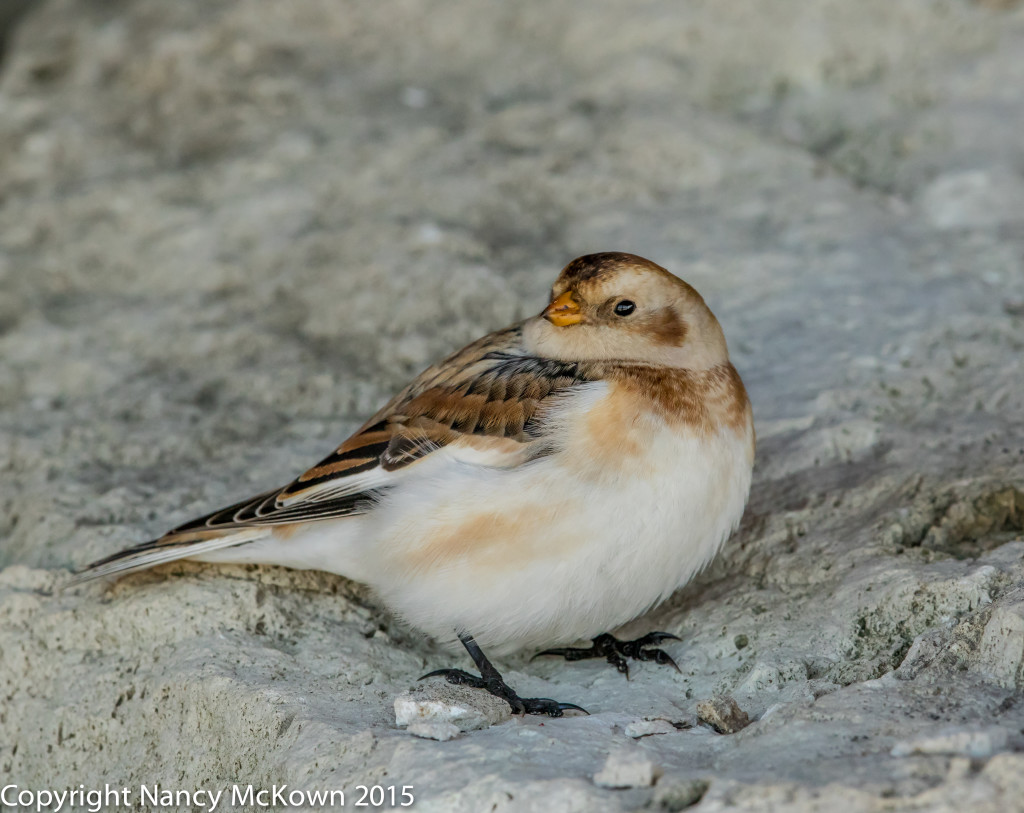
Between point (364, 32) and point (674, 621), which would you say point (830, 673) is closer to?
point (674, 621)

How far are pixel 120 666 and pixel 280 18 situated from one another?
156 inches

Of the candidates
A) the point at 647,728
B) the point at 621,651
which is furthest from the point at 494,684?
the point at 647,728

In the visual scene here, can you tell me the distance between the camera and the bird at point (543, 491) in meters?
2.92

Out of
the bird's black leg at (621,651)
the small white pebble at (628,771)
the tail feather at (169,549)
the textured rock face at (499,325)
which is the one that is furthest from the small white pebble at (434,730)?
the tail feather at (169,549)

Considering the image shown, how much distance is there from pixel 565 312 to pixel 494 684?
1006 mm

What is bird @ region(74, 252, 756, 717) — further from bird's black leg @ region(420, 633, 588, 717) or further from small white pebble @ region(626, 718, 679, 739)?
small white pebble @ region(626, 718, 679, 739)

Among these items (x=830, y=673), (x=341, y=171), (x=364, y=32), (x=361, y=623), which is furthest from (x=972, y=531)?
(x=364, y=32)

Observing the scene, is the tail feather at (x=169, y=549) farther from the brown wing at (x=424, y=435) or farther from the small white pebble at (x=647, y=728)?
the small white pebble at (x=647, y=728)

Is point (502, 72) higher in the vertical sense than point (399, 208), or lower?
higher

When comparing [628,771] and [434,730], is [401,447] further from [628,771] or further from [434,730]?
[628,771]

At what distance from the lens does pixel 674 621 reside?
3256mm

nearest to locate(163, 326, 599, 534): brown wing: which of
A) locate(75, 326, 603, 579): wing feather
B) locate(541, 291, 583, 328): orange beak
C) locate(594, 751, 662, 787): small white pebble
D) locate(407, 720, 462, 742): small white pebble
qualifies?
locate(75, 326, 603, 579): wing feather

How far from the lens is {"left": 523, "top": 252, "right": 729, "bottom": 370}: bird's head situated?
3215mm

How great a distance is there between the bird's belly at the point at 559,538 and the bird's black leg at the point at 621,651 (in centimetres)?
10
